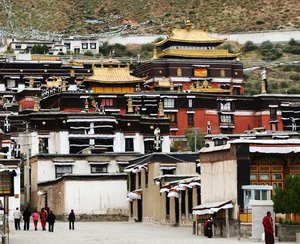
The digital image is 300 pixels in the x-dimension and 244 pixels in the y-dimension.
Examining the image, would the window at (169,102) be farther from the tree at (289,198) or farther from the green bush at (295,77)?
the tree at (289,198)

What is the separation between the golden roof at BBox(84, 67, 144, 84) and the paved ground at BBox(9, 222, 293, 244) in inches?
2278

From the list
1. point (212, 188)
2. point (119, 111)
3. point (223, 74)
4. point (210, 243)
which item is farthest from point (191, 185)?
point (223, 74)

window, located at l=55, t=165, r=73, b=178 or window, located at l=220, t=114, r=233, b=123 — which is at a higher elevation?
window, located at l=220, t=114, r=233, b=123

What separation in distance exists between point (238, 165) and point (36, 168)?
38415 millimetres

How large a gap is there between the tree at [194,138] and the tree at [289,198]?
56.6 metres

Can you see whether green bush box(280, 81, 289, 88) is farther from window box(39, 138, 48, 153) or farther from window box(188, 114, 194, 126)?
window box(39, 138, 48, 153)

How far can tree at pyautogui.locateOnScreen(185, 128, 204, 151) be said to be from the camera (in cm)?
11100

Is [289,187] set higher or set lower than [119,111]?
lower

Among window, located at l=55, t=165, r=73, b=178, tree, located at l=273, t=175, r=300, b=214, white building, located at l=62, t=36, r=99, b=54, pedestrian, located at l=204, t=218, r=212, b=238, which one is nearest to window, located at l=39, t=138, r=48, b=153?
window, located at l=55, t=165, r=73, b=178

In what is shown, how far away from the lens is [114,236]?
182 feet

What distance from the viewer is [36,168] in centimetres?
9100

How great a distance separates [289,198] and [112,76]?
75232 millimetres

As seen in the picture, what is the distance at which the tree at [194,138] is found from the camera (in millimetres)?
111000

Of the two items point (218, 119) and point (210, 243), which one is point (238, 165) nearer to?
point (210, 243)
